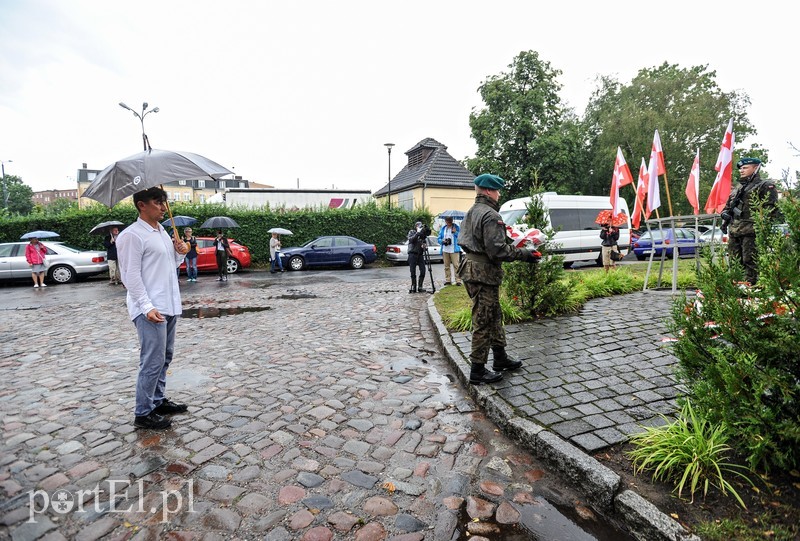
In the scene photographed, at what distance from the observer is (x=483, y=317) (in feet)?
14.3

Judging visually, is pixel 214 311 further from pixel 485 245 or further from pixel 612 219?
pixel 612 219

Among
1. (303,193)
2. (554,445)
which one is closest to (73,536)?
(554,445)

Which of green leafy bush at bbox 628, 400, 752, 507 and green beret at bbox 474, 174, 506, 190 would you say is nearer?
green leafy bush at bbox 628, 400, 752, 507

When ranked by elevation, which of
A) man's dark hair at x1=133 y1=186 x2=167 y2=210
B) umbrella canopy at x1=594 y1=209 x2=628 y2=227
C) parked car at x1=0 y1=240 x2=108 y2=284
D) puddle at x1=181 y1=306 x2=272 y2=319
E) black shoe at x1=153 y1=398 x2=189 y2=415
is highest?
man's dark hair at x1=133 y1=186 x2=167 y2=210

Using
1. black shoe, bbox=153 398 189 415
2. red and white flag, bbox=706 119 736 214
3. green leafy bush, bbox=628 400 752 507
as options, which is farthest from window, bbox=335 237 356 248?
green leafy bush, bbox=628 400 752 507

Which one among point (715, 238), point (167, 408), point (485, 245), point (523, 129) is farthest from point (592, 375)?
point (523, 129)

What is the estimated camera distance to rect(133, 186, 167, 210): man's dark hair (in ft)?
12.0

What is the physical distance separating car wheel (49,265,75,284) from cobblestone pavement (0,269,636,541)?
1180cm

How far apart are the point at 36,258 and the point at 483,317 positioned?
16445 mm

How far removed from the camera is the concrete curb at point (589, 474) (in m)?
2.32

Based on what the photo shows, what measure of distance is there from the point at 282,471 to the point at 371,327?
457 cm

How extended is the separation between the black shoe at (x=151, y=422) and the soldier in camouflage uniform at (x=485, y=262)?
9.32 ft

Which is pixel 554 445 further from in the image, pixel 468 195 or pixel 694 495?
pixel 468 195

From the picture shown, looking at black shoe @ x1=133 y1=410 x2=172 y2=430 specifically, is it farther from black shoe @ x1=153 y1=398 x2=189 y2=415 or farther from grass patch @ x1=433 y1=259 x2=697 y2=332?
grass patch @ x1=433 y1=259 x2=697 y2=332
